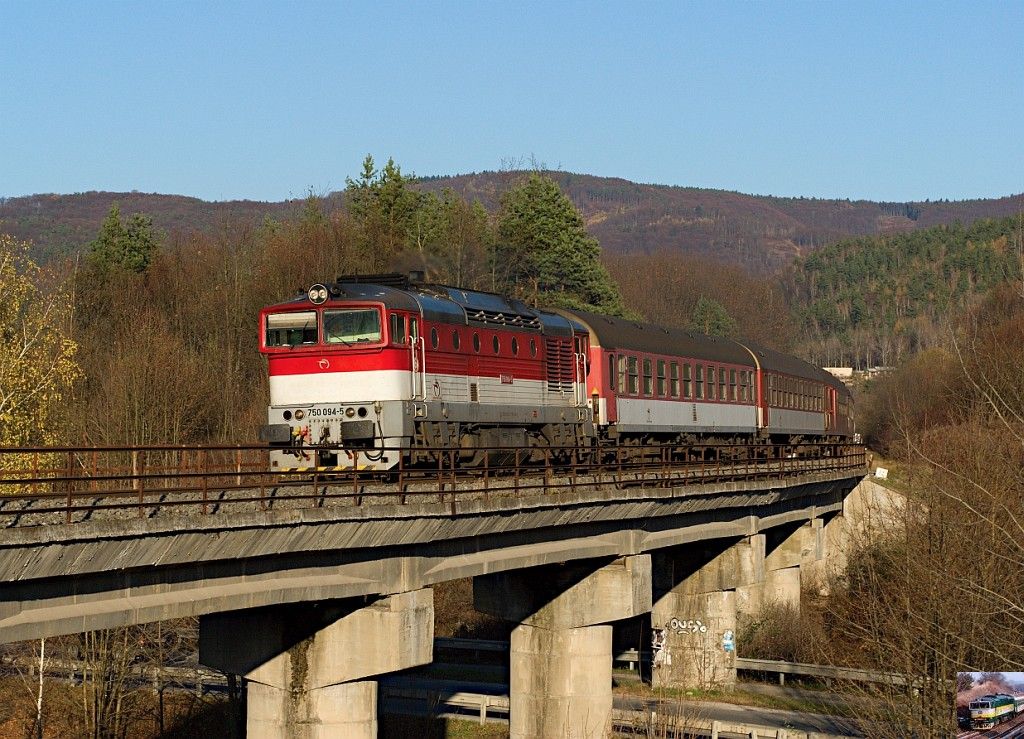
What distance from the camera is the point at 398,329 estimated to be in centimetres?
2647

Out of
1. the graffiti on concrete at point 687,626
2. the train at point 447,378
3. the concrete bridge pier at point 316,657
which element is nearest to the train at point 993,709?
the concrete bridge pier at point 316,657

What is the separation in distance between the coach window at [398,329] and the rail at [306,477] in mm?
2206

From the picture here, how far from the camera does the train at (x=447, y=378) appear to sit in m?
25.9

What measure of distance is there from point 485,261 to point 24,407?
149 ft

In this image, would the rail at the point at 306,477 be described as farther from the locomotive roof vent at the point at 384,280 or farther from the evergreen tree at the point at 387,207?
the evergreen tree at the point at 387,207

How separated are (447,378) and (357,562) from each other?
7.66 meters

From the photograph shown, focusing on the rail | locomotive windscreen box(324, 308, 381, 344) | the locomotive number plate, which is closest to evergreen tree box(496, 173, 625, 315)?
the rail

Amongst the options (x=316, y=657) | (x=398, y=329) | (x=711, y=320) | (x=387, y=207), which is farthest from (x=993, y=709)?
(x=711, y=320)

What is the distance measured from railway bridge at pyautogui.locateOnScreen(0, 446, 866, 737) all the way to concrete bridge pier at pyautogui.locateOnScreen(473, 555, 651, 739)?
0.13 feet

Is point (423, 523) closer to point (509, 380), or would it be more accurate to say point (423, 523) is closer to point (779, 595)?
point (509, 380)

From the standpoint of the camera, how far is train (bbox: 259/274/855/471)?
2592 cm

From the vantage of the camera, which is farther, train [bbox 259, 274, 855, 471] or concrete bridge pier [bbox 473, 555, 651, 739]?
concrete bridge pier [bbox 473, 555, 651, 739]

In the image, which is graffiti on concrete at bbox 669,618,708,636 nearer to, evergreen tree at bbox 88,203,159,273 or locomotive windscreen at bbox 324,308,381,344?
locomotive windscreen at bbox 324,308,381,344

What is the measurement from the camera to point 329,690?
21.6m
